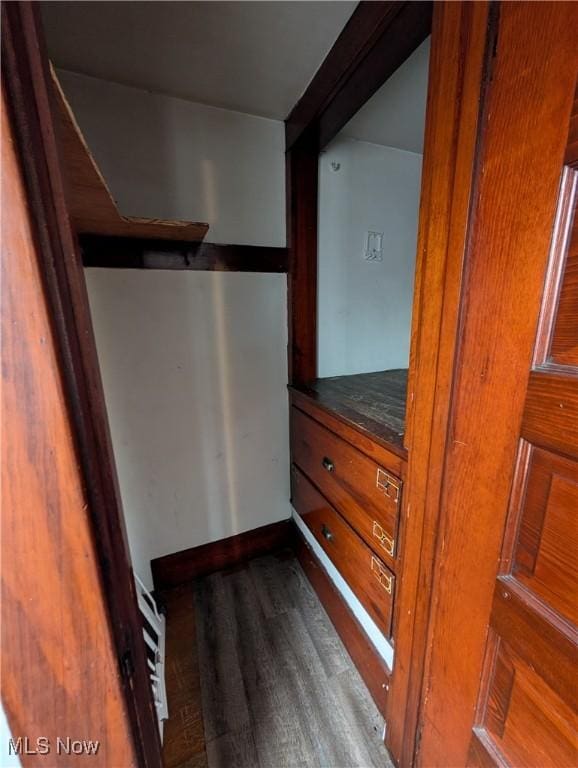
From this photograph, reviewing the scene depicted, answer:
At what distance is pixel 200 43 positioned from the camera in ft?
2.85

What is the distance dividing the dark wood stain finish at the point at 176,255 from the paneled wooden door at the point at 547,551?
1.09m

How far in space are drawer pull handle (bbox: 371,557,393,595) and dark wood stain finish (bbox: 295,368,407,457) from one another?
388 mm

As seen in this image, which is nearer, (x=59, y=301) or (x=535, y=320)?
(x=59, y=301)

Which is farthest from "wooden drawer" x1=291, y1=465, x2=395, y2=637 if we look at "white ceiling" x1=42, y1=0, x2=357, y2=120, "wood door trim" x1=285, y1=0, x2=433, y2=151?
"white ceiling" x1=42, y1=0, x2=357, y2=120

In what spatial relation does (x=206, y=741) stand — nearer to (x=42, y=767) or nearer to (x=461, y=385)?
(x=42, y=767)

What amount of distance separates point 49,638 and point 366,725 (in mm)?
1131

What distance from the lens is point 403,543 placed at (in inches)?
30.5

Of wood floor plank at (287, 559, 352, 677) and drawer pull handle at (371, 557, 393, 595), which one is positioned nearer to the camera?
drawer pull handle at (371, 557, 393, 595)

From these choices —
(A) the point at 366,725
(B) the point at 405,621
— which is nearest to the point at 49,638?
(B) the point at 405,621

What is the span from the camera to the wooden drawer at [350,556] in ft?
2.98

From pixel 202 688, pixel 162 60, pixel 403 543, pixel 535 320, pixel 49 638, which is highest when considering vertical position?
pixel 162 60

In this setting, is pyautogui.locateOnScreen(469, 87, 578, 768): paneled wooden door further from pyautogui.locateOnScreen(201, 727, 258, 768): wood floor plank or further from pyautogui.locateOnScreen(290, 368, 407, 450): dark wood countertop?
pyautogui.locateOnScreen(201, 727, 258, 768): wood floor plank

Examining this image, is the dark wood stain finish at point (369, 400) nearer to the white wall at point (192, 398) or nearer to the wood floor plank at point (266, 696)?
the white wall at point (192, 398)

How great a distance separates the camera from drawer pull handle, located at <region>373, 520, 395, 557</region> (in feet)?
2.81
